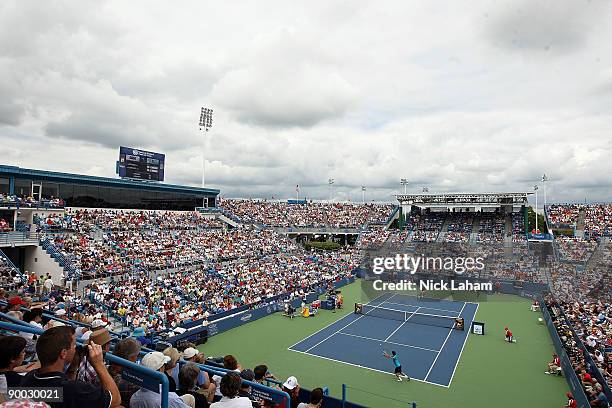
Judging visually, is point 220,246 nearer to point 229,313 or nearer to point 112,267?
point 112,267

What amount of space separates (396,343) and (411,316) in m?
6.36

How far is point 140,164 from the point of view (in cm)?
4050

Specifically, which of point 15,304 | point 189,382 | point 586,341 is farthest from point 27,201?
point 586,341

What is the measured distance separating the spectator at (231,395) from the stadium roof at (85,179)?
33198 mm

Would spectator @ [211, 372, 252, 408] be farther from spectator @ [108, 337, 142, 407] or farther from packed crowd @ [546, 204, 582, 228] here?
packed crowd @ [546, 204, 582, 228]

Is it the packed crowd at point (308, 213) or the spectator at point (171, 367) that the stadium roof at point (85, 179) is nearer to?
the packed crowd at point (308, 213)

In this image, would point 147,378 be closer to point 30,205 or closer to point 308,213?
point 30,205

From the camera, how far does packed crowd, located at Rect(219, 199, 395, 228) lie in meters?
54.7

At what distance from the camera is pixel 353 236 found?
60.6 metres

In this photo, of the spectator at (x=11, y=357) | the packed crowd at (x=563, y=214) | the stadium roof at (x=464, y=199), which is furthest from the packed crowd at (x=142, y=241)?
the packed crowd at (x=563, y=214)

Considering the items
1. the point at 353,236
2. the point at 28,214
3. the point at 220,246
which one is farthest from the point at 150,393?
the point at 353,236

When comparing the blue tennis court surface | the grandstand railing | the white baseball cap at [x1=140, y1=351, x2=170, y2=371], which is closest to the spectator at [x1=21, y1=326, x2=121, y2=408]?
the white baseball cap at [x1=140, y1=351, x2=170, y2=371]

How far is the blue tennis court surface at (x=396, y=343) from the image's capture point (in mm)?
17625

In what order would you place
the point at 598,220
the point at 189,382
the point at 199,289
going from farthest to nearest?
the point at 598,220
the point at 199,289
the point at 189,382
